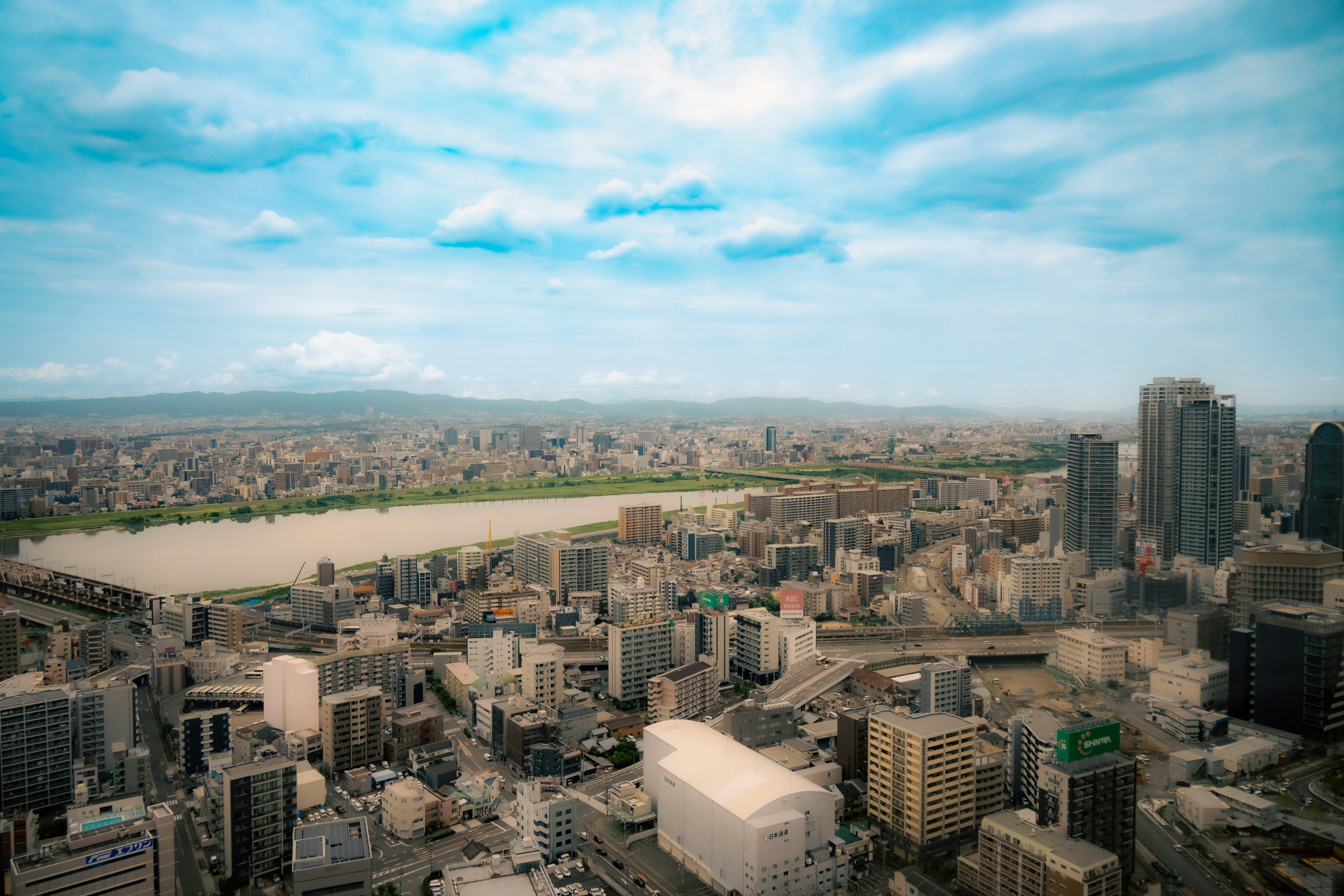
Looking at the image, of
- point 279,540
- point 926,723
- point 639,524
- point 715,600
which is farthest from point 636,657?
point 279,540

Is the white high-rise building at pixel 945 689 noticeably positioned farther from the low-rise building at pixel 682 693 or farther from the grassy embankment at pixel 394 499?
the grassy embankment at pixel 394 499

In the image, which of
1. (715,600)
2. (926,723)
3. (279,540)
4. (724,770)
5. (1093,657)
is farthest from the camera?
(279,540)

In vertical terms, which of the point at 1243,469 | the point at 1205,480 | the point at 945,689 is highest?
the point at 1243,469

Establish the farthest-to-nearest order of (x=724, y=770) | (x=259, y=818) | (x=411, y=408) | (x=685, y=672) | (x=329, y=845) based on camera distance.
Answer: (x=411, y=408)
(x=685, y=672)
(x=724, y=770)
(x=259, y=818)
(x=329, y=845)

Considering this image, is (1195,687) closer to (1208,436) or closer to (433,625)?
(1208,436)

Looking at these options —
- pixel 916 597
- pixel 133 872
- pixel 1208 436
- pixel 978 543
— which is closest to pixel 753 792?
pixel 133 872

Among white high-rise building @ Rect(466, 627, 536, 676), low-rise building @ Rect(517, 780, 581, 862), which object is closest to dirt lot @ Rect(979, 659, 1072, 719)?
low-rise building @ Rect(517, 780, 581, 862)

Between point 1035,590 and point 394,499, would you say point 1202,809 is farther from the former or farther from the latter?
point 394,499
